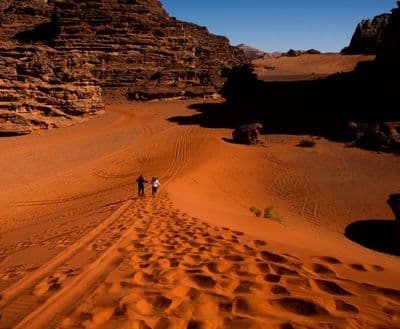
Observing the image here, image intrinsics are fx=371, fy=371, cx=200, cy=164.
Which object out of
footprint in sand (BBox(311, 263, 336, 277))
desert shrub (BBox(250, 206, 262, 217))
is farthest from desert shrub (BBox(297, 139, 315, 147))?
footprint in sand (BBox(311, 263, 336, 277))

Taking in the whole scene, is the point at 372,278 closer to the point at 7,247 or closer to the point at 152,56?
the point at 7,247

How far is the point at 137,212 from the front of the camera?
10242 millimetres

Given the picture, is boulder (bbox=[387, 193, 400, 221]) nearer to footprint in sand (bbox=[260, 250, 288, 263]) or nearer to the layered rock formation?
footprint in sand (bbox=[260, 250, 288, 263])

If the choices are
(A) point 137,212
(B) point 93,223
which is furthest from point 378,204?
(B) point 93,223

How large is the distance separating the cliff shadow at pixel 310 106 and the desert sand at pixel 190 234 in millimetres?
3104

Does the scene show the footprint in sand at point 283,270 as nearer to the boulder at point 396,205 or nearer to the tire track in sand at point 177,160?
the boulder at point 396,205

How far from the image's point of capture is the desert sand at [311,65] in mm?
55334

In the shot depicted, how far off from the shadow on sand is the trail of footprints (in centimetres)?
697

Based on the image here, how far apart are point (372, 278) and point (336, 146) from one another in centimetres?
1795

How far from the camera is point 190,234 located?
7.28 metres

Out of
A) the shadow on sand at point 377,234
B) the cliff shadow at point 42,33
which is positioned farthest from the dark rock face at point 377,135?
the cliff shadow at point 42,33

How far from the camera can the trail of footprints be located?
3590 mm

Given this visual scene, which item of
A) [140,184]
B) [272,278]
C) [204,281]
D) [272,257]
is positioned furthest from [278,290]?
[140,184]

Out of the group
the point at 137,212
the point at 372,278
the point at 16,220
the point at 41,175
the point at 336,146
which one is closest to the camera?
the point at 372,278
